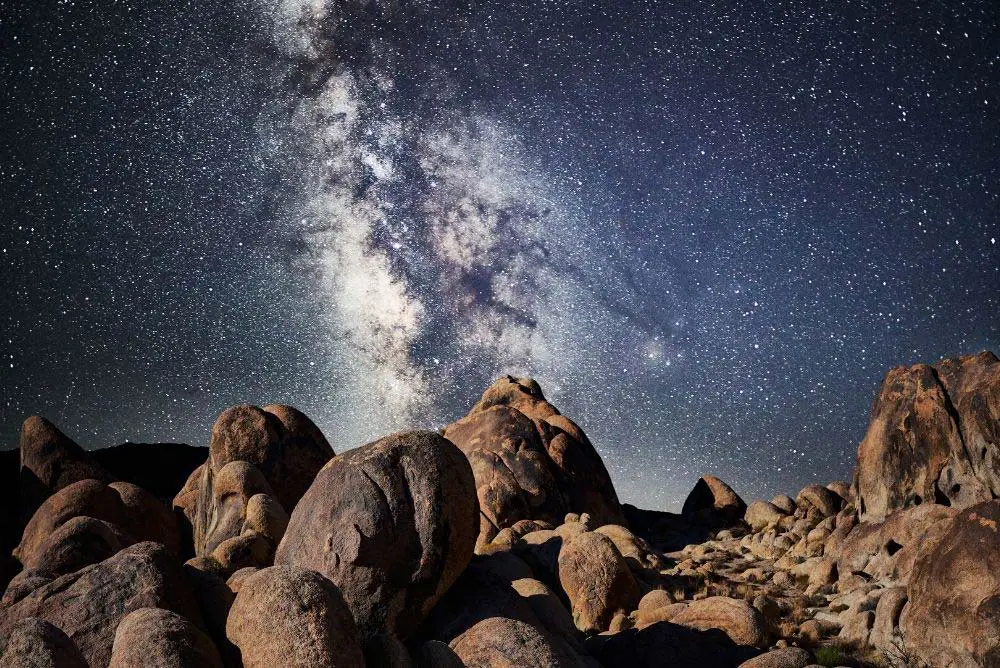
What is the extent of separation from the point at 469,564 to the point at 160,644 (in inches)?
239

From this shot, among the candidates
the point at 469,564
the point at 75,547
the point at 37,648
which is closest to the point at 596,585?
the point at 469,564

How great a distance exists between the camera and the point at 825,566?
63.8 feet

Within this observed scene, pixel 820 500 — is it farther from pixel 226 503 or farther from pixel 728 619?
pixel 226 503

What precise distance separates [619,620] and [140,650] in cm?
1113

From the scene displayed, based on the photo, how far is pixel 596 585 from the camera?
51.0ft

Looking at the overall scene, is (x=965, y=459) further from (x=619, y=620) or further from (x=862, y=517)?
(x=619, y=620)

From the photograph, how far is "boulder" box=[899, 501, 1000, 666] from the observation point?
1030 cm

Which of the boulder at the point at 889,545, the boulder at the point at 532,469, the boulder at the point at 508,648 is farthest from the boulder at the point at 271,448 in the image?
the boulder at the point at 889,545

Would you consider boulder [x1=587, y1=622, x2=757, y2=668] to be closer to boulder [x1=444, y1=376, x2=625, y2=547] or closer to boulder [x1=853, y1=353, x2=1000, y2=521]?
boulder [x1=853, y1=353, x2=1000, y2=521]

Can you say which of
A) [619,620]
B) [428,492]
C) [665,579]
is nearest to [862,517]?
[665,579]

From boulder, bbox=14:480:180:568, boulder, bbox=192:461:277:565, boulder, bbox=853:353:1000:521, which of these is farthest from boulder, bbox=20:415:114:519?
boulder, bbox=853:353:1000:521

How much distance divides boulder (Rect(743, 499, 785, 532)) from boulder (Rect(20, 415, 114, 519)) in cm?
2770

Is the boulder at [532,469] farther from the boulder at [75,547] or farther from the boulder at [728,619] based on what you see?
the boulder at [75,547]

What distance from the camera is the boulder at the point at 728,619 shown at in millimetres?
12344
